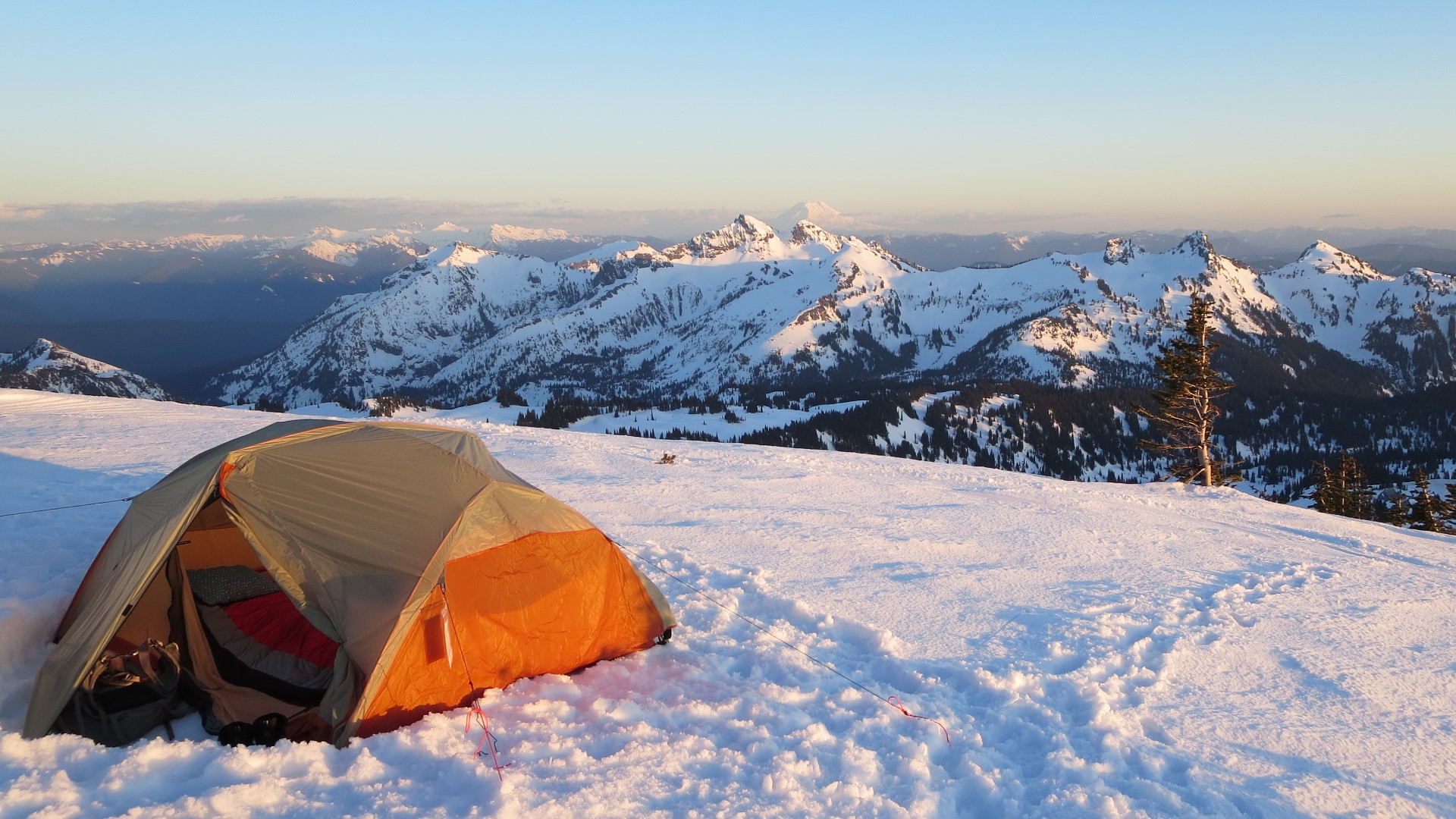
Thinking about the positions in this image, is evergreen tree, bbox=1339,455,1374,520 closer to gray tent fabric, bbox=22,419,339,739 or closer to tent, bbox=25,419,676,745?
tent, bbox=25,419,676,745

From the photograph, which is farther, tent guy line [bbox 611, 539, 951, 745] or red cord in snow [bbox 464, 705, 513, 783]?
tent guy line [bbox 611, 539, 951, 745]

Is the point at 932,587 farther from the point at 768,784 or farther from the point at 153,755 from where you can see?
the point at 153,755

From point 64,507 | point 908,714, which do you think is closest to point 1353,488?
point 908,714

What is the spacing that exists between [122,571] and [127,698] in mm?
1577

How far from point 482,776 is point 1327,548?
17623mm

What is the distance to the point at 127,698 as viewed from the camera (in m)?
7.06

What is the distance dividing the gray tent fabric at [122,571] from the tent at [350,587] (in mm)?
23

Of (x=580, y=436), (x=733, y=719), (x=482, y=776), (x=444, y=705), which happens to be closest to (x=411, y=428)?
(x=444, y=705)

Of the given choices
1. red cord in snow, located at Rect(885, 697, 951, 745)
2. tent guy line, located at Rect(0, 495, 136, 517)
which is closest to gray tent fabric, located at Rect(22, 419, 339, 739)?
tent guy line, located at Rect(0, 495, 136, 517)

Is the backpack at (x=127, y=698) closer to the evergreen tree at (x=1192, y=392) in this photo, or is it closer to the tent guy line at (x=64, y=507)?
the tent guy line at (x=64, y=507)

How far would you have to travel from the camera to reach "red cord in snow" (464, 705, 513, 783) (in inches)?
255

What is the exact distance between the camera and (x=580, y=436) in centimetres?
2706

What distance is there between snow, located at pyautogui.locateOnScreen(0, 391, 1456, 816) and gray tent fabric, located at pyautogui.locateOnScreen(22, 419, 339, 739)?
37 cm

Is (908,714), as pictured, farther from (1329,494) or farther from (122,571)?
(1329,494)
